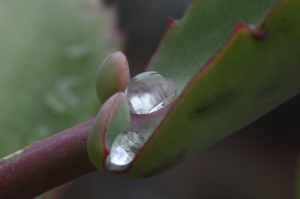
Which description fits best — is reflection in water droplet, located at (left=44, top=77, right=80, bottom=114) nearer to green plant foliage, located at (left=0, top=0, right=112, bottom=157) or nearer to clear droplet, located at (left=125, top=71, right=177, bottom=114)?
green plant foliage, located at (left=0, top=0, right=112, bottom=157)

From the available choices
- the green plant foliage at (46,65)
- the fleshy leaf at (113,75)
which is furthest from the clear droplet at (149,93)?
the green plant foliage at (46,65)

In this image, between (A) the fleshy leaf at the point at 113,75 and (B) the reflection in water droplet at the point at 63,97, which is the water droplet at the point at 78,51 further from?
(A) the fleshy leaf at the point at 113,75

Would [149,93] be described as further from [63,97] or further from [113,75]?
[63,97]

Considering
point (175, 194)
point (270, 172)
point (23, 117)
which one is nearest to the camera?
point (23, 117)

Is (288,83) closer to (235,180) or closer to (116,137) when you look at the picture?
(116,137)

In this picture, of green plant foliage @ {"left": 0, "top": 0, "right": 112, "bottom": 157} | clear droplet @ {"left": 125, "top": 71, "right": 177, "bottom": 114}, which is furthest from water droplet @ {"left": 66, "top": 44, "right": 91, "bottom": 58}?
clear droplet @ {"left": 125, "top": 71, "right": 177, "bottom": 114}

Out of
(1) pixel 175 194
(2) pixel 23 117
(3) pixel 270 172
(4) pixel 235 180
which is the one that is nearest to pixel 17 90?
(2) pixel 23 117
